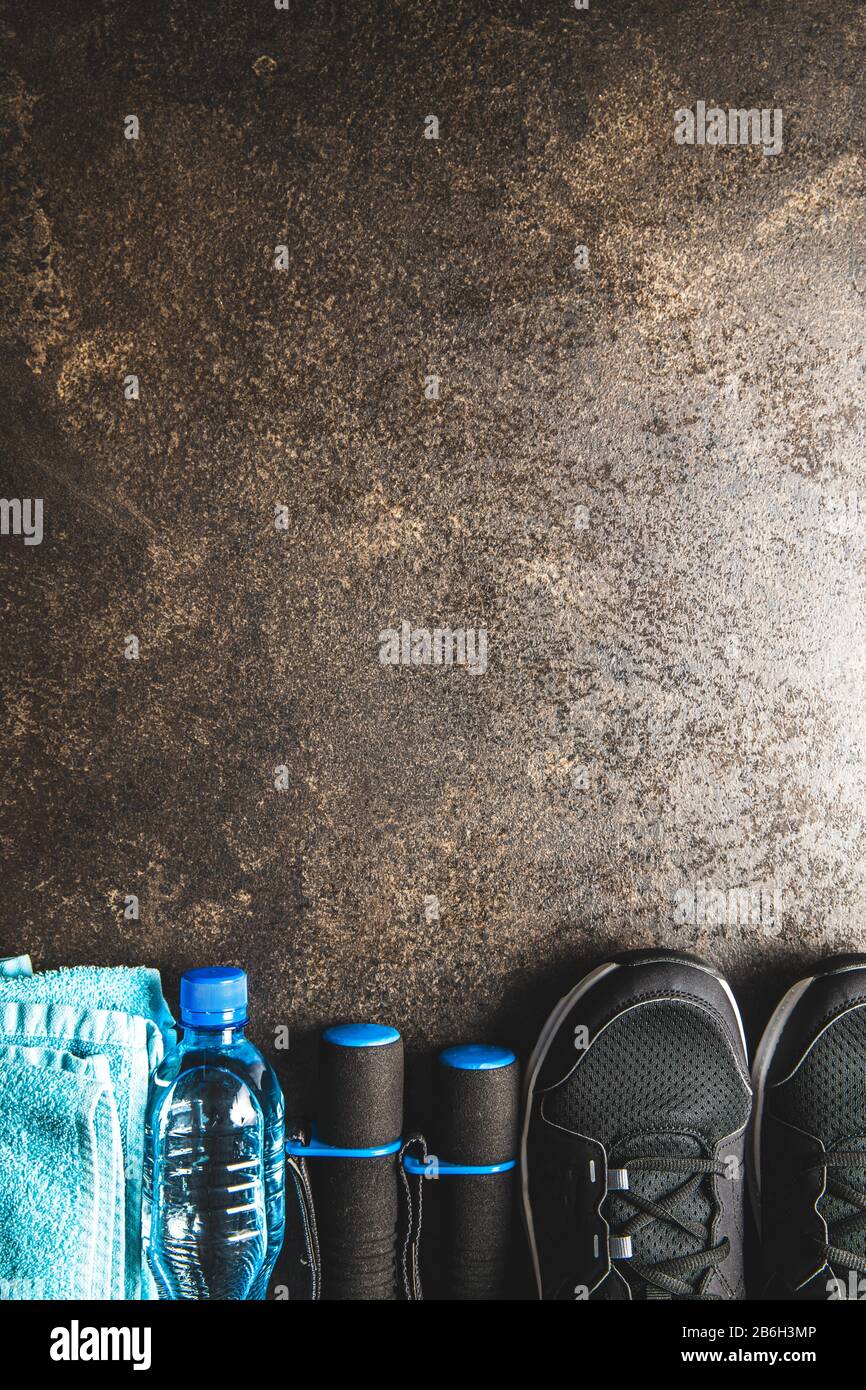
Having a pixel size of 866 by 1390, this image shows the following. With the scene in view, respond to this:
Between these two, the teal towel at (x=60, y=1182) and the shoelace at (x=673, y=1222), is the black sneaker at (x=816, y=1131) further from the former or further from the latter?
the teal towel at (x=60, y=1182)

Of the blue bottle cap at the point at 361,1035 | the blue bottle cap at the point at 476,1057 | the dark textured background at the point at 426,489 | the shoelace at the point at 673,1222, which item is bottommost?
the shoelace at the point at 673,1222

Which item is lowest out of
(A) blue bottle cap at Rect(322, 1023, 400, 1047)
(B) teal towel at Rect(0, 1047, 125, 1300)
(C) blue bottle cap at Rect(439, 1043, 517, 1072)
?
(B) teal towel at Rect(0, 1047, 125, 1300)

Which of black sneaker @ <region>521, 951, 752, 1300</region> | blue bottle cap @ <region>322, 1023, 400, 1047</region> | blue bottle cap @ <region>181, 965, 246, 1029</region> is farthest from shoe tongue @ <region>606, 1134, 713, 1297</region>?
blue bottle cap @ <region>181, 965, 246, 1029</region>

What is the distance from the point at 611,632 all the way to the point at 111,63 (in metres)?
0.95

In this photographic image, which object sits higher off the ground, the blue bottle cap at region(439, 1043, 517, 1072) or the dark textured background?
the dark textured background

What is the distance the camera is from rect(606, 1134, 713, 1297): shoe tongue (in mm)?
1180

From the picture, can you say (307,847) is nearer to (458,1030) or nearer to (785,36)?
(458,1030)

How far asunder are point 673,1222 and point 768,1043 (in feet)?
0.83

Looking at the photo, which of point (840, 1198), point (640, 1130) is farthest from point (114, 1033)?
point (840, 1198)

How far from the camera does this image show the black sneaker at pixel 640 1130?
1168 mm

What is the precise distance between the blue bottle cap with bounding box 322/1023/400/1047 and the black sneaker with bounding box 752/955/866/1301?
490 millimetres

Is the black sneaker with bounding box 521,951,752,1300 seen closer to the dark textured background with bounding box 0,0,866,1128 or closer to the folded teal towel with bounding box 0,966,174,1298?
the dark textured background with bounding box 0,0,866,1128

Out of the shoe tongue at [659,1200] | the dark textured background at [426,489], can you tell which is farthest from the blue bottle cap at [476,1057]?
the shoe tongue at [659,1200]

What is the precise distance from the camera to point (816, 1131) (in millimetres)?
1189
